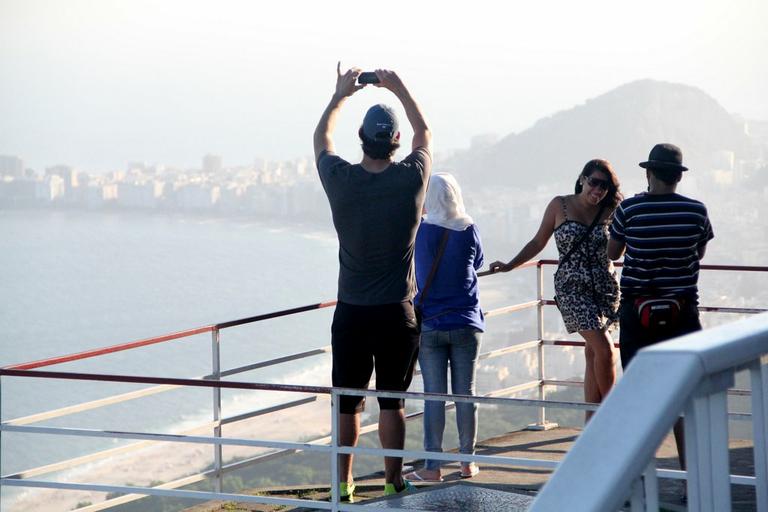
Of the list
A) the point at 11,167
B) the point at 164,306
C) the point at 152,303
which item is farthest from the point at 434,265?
the point at 11,167

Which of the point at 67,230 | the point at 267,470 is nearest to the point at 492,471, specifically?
the point at 267,470

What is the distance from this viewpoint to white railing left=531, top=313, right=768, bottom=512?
111 centimetres

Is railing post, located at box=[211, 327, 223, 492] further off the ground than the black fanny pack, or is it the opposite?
the black fanny pack

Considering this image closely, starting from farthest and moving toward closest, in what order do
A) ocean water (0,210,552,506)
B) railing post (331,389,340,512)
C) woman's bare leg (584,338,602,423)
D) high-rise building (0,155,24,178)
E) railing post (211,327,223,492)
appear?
high-rise building (0,155,24,178) → ocean water (0,210,552,506) → railing post (211,327,223,492) → woman's bare leg (584,338,602,423) → railing post (331,389,340,512)

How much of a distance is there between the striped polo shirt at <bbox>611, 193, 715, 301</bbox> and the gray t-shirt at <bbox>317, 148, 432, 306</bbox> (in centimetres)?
74

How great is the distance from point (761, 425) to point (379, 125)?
95.4 inches

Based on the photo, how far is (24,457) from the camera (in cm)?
6956

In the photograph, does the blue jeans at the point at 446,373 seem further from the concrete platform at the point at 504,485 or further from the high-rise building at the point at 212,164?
the high-rise building at the point at 212,164

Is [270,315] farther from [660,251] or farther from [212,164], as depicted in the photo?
[212,164]

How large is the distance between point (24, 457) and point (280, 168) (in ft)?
161

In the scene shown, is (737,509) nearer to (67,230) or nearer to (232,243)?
(232,243)

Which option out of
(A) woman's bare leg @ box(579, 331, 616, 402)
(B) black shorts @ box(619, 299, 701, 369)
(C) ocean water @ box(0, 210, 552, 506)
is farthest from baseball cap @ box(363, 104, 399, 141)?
(C) ocean water @ box(0, 210, 552, 506)

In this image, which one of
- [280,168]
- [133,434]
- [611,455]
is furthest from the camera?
[280,168]

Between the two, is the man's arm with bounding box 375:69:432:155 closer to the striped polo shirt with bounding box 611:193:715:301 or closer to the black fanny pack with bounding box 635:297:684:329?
the striped polo shirt with bounding box 611:193:715:301
